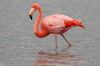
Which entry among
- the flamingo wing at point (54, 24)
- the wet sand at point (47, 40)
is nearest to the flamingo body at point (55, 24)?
the flamingo wing at point (54, 24)

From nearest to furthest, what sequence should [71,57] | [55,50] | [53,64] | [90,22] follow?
[53,64], [71,57], [55,50], [90,22]

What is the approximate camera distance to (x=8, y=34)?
1338 cm

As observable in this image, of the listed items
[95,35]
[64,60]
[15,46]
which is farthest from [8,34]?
[64,60]

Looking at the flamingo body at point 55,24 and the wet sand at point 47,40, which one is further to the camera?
the flamingo body at point 55,24

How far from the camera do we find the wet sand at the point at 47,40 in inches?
416

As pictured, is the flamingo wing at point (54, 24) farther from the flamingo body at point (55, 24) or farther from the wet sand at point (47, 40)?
the wet sand at point (47, 40)

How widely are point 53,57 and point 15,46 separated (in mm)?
1449

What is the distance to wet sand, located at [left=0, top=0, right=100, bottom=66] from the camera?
1058cm

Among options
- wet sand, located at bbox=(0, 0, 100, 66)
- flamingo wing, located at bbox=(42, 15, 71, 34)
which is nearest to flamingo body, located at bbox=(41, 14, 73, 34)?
flamingo wing, located at bbox=(42, 15, 71, 34)

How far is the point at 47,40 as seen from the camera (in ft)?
41.8

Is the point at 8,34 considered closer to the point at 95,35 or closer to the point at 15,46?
the point at 15,46

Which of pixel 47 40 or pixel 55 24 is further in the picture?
pixel 47 40

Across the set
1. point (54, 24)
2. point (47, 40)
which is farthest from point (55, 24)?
point (47, 40)

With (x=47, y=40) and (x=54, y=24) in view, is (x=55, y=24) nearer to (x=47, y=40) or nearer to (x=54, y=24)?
(x=54, y=24)
